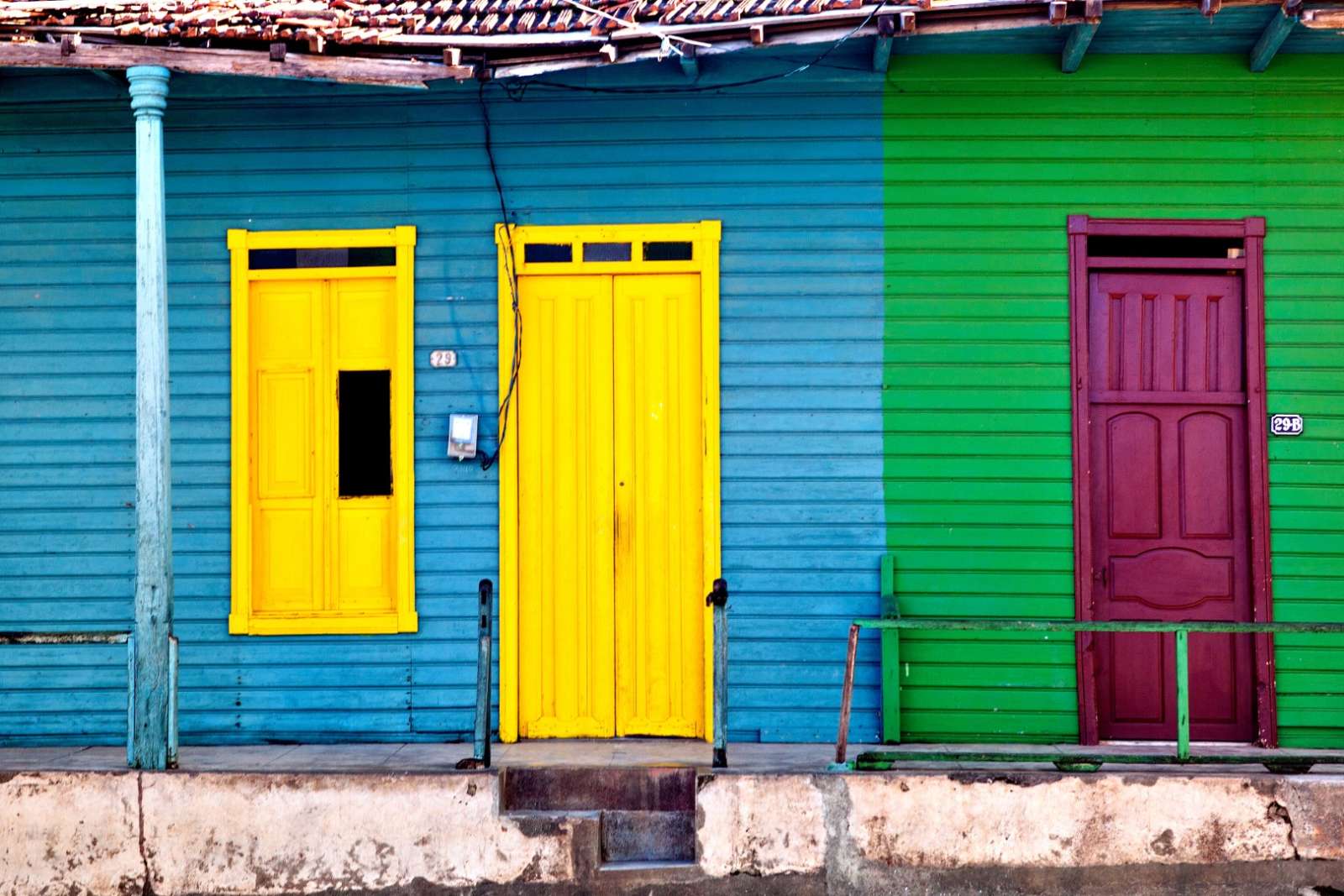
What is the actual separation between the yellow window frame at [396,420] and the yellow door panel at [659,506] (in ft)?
4.22

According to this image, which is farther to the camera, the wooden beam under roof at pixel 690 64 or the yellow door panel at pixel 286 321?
the yellow door panel at pixel 286 321

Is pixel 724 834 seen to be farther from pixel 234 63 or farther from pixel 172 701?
pixel 234 63

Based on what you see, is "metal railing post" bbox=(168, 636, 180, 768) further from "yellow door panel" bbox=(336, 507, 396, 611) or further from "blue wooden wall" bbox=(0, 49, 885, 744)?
"yellow door panel" bbox=(336, 507, 396, 611)

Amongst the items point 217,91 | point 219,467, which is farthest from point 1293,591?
point 217,91

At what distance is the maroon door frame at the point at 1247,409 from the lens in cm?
854

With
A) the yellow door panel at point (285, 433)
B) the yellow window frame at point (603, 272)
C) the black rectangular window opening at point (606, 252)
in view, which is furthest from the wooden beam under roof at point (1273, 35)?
the yellow door panel at point (285, 433)

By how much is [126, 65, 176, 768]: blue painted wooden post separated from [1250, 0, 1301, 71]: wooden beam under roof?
6.18 metres

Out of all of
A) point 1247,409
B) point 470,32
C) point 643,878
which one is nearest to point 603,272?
point 470,32

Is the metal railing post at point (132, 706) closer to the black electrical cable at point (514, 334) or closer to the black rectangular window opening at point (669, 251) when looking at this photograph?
the black electrical cable at point (514, 334)

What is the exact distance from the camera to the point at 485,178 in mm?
8945

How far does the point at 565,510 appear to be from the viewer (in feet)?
29.1

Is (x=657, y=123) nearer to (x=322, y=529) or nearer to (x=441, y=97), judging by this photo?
(x=441, y=97)

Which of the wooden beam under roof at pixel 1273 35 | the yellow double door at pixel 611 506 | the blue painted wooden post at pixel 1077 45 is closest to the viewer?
the wooden beam under roof at pixel 1273 35

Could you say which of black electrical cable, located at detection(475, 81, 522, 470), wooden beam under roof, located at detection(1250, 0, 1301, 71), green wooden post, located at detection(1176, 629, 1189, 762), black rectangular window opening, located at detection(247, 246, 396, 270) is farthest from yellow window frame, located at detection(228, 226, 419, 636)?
wooden beam under roof, located at detection(1250, 0, 1301, 71)
